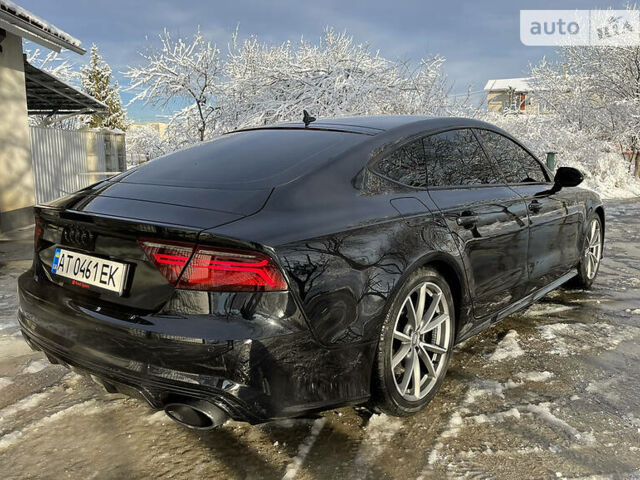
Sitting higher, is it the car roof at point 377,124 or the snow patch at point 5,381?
the car roof at point 377,124

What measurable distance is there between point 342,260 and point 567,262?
280 centimetres

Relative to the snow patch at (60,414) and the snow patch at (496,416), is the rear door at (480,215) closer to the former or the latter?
the snow patch at (496,416)

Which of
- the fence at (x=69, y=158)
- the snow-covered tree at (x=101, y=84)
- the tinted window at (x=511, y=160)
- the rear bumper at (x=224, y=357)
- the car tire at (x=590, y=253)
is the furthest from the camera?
the snow-covered tree at (x=101, y=84)

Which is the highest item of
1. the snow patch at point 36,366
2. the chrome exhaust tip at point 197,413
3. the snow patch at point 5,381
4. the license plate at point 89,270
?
the license plate at point 89,270

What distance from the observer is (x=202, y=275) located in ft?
5.98

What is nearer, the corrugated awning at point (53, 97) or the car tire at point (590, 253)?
the car tire at point (590, 253)

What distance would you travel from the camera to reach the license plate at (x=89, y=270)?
1.98 metres

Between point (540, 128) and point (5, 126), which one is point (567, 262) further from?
point (540, 128)

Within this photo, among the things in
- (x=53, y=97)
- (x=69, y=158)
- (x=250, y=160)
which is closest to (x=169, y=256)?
(x=250, y=160)

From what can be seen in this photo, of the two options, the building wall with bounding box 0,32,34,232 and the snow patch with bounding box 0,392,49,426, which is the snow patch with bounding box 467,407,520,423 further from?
the building wall with bounding box 0,32,34,232

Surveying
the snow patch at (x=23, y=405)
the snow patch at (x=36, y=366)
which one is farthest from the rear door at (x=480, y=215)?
the snow patch at (x=36, y=366)

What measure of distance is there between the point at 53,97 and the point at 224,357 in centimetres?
1396

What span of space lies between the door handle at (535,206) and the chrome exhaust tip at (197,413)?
99.1 inches

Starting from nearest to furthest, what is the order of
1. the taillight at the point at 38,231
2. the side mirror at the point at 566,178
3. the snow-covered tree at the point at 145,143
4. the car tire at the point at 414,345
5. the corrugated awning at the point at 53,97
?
1. the car tire at the point at 414,345
2. the taillight at the point at 38,231
3. the side mirror at the point at 566,178
4. the corrugated awning at the point at 53,97
5. the snow-covered tree at the point at 145,143
